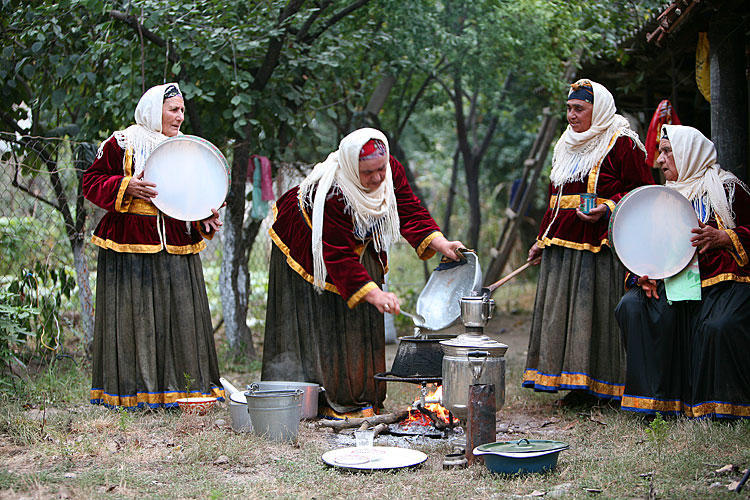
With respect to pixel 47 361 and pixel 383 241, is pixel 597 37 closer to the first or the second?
pixel 383 241

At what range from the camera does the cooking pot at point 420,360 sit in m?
4.74

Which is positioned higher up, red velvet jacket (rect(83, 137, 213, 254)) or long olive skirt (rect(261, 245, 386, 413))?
red velvet jacket (rect(83, 137, 213, 254))

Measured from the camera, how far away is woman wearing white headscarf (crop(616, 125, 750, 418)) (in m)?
4.40

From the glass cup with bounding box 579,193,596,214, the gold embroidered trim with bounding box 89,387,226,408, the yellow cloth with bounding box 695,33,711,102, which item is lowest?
the gold embroidered trim with bounding box 89,387,226,408

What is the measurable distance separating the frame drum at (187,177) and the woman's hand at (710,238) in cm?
295

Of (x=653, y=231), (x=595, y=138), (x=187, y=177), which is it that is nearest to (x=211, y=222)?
(x=187, y=177)

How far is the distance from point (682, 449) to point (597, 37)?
4843mm

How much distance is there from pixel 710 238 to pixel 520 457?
1.83m

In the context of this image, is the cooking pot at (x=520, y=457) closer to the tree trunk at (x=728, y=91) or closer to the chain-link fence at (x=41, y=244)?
the tree trunk at (x=728, y=91)

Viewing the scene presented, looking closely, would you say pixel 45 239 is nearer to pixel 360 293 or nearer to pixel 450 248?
pixel 360 293

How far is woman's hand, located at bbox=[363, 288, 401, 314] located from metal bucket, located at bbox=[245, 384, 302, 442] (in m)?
0.66

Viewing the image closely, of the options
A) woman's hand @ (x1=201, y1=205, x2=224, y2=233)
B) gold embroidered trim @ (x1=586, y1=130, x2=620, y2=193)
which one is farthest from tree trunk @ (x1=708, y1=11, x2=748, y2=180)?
woman's hand @ (x1=201, y1=205, x2=224, y2=233)

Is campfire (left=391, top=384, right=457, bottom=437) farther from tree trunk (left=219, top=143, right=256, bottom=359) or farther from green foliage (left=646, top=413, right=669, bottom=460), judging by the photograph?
tree trunk (left=219, top=143, right=256, bottom=359)

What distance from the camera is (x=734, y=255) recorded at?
4473 millimetres
